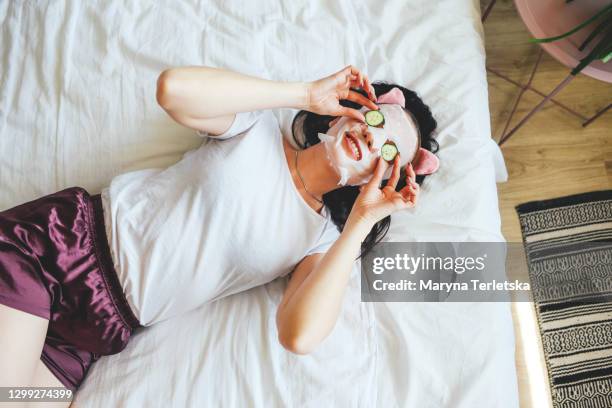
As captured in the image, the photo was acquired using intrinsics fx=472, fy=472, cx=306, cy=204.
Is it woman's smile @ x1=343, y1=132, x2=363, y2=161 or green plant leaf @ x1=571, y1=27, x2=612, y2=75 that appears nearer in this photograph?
woman's smile @ x1=343, y1=132, x2=363, y2=161

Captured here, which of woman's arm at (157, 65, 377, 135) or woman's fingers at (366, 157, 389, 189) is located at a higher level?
woman's arm at (157, 65, 377, 135)

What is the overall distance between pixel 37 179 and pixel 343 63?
0.92 m

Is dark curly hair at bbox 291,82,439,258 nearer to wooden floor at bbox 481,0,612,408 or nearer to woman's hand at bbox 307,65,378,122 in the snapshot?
woman's hand at bbox 307,65,378,122

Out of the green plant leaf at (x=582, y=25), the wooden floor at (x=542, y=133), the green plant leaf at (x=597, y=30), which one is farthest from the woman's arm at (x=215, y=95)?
the wooden floor at (x=542, y=133)

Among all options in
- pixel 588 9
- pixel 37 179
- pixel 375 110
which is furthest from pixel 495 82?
pixel 37 179

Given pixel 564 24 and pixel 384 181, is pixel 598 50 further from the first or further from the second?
pixel 384 181

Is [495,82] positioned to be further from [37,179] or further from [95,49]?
[37,179]

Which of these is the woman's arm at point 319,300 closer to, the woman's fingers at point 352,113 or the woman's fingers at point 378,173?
the woman's fingers at point 378,173

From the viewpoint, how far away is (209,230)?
1.14 m

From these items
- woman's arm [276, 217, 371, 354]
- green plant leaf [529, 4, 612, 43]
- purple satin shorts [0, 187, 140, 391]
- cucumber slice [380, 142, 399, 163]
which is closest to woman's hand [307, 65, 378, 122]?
cucumber slice [380, 142, 399, 163]

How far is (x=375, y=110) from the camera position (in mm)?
1139

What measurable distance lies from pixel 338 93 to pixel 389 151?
0.67 ft

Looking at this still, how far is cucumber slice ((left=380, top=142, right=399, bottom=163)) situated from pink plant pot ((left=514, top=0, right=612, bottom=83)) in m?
0.63

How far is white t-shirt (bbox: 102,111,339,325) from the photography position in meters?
1.13
